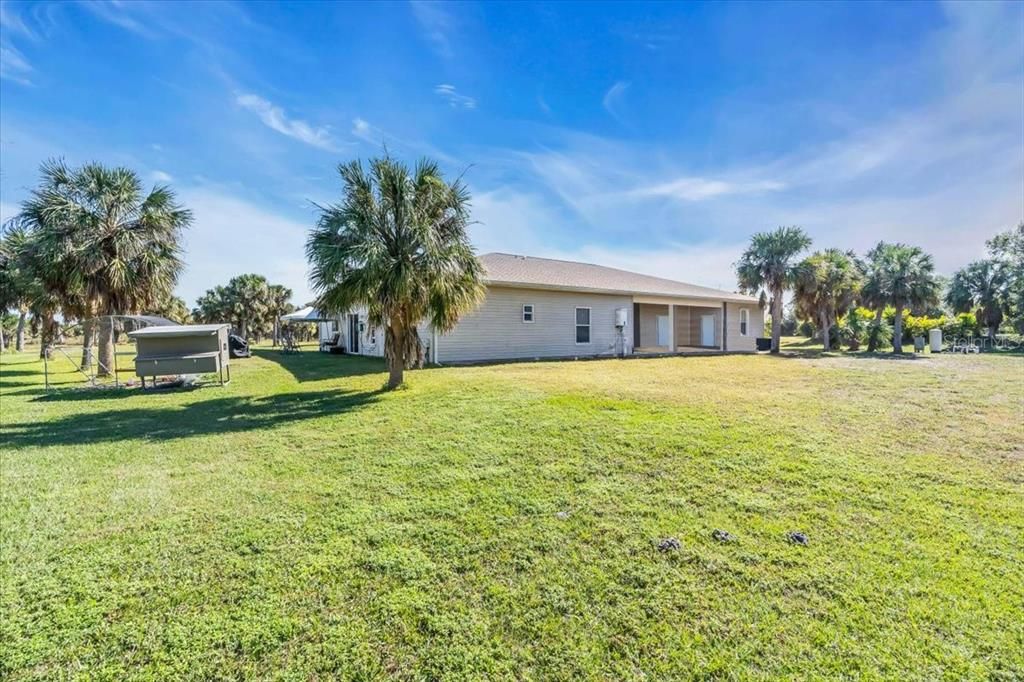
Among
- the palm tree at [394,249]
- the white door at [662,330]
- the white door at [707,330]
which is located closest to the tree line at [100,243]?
the palm tree at [394,249]

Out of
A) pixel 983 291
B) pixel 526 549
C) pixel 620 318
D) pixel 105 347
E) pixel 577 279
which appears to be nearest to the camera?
pixel 526 549

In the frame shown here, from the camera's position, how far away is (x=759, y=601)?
283 centimetres

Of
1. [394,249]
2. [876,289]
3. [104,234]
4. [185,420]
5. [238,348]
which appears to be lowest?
[185,420]

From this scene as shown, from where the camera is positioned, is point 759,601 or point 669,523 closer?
point 759,601

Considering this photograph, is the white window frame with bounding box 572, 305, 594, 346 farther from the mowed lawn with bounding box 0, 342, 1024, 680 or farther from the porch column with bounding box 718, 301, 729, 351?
the mowed lawn with bounding box 0, 342, 1024, 680

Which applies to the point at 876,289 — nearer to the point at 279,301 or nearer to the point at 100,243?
the point at 100,243

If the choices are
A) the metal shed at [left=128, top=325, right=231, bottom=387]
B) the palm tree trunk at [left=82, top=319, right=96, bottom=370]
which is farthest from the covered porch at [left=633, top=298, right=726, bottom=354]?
the palm tree trunk at [left=82, top=319, right=96, bottom=370]

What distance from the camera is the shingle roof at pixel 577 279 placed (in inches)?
661

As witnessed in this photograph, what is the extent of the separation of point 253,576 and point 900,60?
46.7 feet

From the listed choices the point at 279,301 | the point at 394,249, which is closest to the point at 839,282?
the point at 394,249

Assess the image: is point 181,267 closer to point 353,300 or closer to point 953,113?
point 353,300

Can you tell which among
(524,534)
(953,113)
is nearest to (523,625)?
(524,534)

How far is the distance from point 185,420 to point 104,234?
10459mm

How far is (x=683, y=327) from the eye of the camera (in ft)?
86.9
